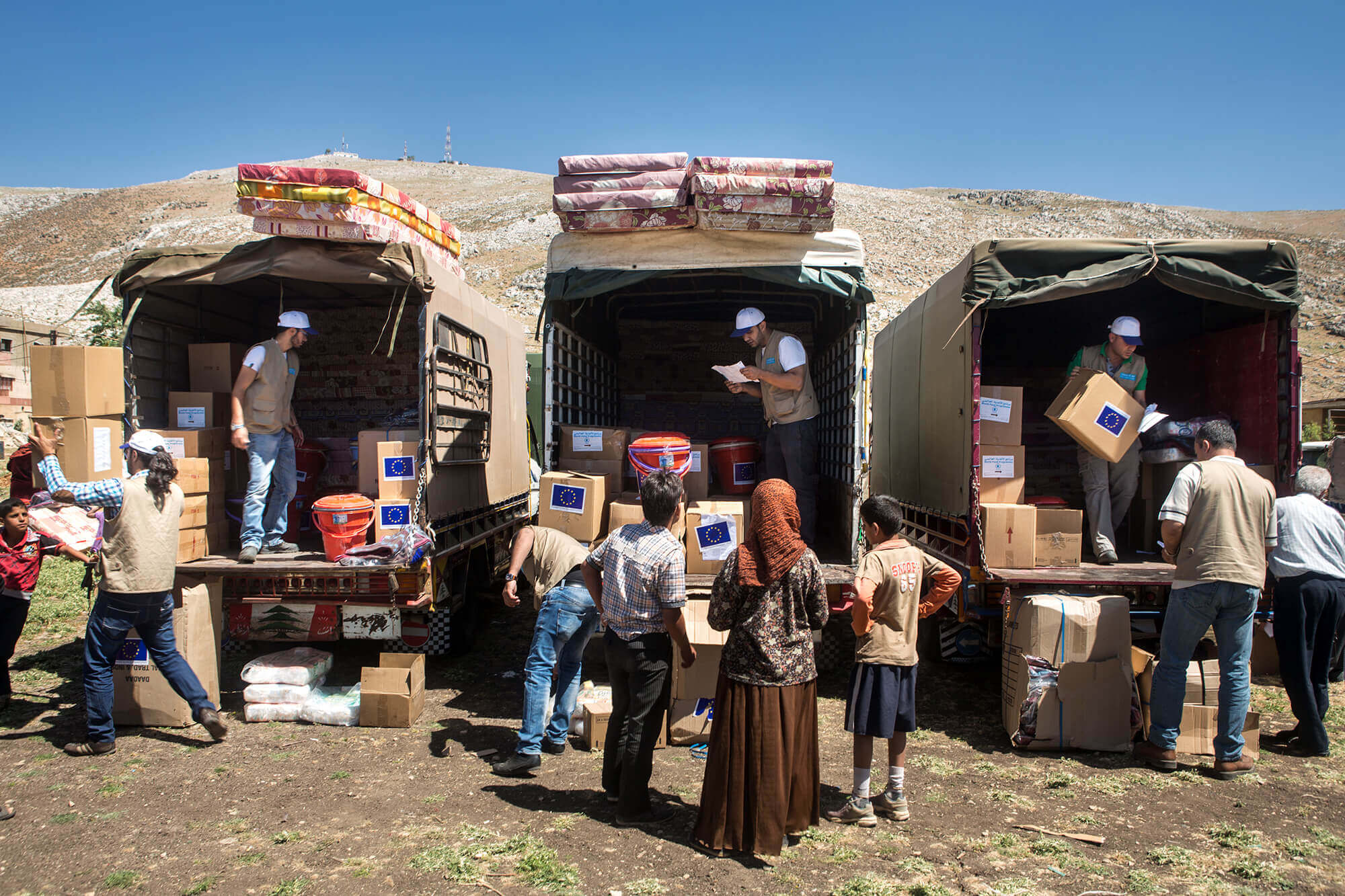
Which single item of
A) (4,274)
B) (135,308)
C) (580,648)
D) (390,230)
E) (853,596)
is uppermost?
(4,274)

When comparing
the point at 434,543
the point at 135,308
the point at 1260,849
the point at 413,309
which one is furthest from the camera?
the point at 413,309

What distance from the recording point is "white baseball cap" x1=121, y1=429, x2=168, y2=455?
459 cm

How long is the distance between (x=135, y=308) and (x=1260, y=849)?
24.0 feet

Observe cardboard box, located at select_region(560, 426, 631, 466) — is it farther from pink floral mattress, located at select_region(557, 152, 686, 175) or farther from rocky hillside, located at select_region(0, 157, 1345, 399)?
rocky hillside, located at select_region(0, 157, 1345, 399)

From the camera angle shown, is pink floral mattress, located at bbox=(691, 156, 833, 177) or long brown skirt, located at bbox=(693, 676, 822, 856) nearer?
long brown skirt, located at bbox=(693, 676, 822, 856)

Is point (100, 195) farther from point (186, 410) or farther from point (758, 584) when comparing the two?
point (758, 584)

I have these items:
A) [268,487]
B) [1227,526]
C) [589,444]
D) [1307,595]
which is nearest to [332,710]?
[268,487]

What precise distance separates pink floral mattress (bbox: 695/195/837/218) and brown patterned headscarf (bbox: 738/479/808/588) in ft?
9.12

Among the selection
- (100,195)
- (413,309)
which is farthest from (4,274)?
(413,309)

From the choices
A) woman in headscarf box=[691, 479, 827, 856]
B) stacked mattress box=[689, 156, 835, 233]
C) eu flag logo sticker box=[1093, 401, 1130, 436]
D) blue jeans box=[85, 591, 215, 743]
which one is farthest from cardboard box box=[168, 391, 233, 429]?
eu flag logo sticker box=[1093, 401, 1130, 436]

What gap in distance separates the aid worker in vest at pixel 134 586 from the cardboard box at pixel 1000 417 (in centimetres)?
499

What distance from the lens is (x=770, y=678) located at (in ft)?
10.3

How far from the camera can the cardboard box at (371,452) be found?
5742 mm

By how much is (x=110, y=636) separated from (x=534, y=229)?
155 ft
